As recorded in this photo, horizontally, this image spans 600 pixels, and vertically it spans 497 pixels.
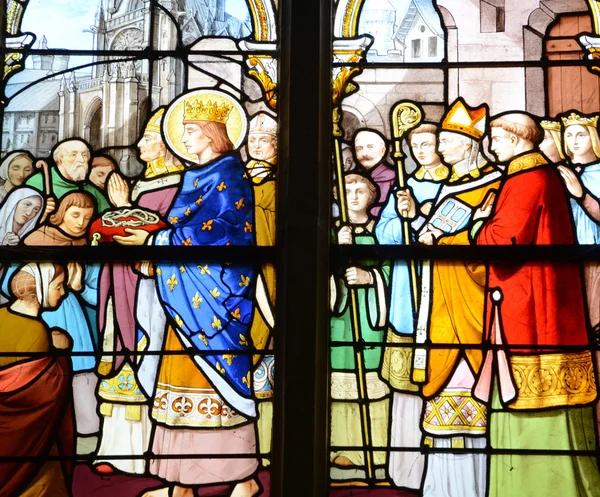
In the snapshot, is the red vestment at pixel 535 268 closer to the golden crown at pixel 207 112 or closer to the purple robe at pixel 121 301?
the golden crown at pixel 207 112

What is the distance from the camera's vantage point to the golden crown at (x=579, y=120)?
5.41 m

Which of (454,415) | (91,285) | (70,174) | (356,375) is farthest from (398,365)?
(70,174)

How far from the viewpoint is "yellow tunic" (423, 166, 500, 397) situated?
5094mm

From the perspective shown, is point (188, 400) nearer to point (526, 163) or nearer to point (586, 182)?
point (526, 163)

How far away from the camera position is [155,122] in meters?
5.46

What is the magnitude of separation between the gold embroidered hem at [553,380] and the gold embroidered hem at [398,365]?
441mm

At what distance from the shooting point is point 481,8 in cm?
561

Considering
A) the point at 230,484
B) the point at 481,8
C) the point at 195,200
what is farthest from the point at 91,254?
the point at 481,8

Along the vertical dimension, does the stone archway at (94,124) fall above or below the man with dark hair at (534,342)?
above

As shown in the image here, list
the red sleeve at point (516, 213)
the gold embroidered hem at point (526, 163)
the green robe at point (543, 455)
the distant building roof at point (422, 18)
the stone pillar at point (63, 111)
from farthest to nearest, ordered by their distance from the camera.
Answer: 1. the distant building roof at point (422, 18)
2. the stone pillar at point (63, 111)
3. the gold embroidered hem at point (526, 163)
4. the red sleeve at point (516, 213)
5. the green robe at point (543, 455)

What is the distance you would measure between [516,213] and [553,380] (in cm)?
77

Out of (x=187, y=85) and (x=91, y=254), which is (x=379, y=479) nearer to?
(x=91, y=254)

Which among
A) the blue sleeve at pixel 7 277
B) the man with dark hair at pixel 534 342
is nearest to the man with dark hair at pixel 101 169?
the blue sleeve at pixel 7 277

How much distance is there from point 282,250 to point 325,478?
982mm
